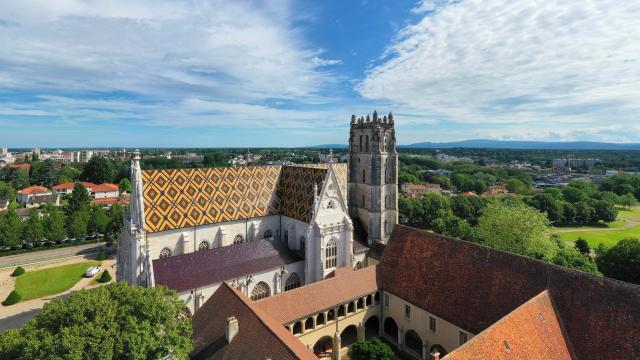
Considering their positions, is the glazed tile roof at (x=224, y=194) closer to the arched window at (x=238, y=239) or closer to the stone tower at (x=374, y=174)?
the arched window at (x=238, y=239)

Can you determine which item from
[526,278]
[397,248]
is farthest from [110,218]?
[526,278]

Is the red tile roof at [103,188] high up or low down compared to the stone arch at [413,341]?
up

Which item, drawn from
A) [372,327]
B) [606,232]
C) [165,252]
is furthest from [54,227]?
[606,232]

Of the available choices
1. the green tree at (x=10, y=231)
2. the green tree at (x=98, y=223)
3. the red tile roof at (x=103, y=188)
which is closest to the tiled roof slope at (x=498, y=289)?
the green tree at (x=98, y=223)

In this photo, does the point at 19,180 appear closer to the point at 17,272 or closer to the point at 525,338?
the point at 17,272

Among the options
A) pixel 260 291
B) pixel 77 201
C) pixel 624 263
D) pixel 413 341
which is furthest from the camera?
pixel 77 201

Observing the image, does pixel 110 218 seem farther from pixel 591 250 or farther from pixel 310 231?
pixel 591 250

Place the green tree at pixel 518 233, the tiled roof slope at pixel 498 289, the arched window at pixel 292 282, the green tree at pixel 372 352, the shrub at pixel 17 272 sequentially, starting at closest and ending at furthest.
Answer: the tiled roof slope at pixel 498 289, the green tree at pixel 372 352, the arched window at pixel 292 282, the green tree at pixel 518 233, the shrub at pixel 17 272
